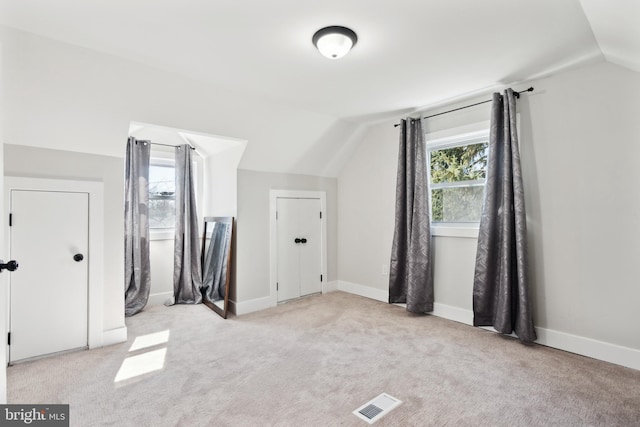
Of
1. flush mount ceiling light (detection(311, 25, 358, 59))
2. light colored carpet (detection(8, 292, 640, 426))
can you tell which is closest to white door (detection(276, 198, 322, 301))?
light colored carpet (detection(8, 292, 640, 426))

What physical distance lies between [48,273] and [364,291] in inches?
135

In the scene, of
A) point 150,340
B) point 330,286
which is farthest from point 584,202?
point 150,340

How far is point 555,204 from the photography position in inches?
109

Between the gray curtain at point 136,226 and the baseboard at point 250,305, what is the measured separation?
3.70ft

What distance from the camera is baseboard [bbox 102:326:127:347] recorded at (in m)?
2.88

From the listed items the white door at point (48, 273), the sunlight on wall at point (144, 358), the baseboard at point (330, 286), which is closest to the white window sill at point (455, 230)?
the baseboard at point (330, 286)

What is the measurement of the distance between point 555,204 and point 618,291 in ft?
2.58

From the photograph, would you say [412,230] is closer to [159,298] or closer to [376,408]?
[376,408]

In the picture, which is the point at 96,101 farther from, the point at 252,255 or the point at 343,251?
the point at 343,251

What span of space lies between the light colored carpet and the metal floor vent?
4cm

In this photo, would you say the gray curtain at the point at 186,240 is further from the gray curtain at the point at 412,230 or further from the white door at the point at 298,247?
the gray curtain at the point at 412,230

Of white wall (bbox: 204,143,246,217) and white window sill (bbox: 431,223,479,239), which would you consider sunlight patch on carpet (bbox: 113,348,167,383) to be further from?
white window sill (bbox: 431,223,479,239)

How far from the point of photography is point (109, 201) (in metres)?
2.95

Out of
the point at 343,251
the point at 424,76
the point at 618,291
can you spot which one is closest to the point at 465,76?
the point at 424,76
